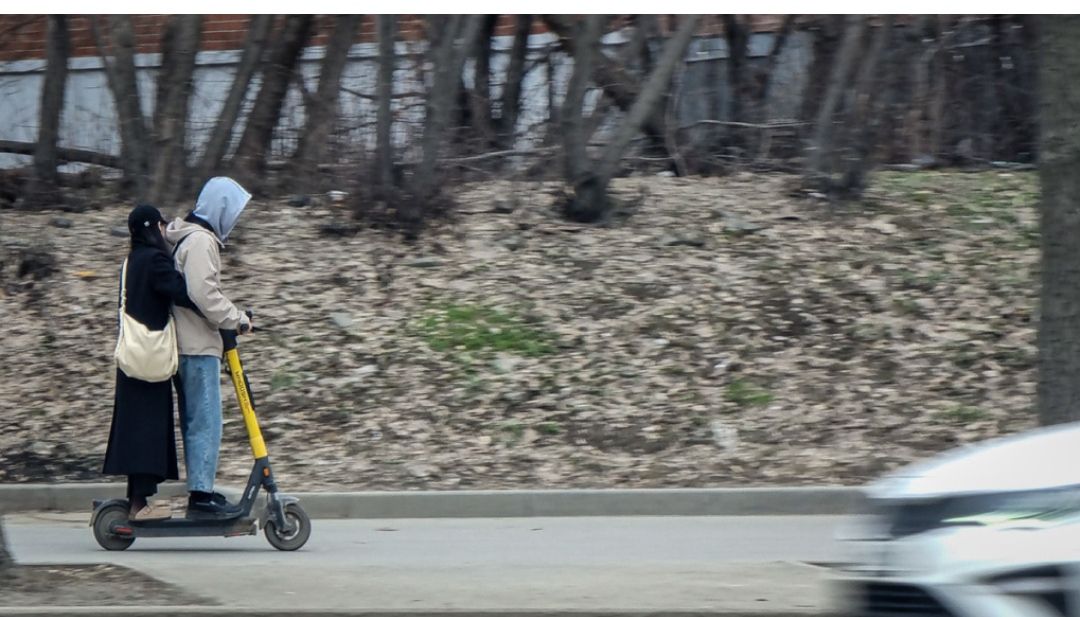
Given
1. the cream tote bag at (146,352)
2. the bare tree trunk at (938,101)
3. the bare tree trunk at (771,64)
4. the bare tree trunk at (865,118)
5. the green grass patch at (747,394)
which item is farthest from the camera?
the bare tree trunk at (771,64)

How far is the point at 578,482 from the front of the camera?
962cm

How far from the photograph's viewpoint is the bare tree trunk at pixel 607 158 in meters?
13.7

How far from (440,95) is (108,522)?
22.8 feet

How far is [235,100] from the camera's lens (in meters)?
14.3

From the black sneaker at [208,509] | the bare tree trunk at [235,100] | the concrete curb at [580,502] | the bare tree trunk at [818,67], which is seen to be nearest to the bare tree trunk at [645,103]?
the bare tree trunk at [818,67]

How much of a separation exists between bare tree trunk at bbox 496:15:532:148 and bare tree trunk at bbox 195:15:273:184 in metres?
2.82

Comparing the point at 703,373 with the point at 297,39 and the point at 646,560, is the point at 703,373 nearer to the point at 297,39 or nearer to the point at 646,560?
the point at 646,560

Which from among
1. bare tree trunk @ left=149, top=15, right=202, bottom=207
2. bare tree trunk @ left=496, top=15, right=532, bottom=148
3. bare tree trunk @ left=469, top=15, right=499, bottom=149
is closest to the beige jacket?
bare tree trunk @ left=149, top=15, right=202, bottom=207

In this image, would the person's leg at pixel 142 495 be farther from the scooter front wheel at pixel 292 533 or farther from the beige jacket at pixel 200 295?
the beige jacket at pixel 200 295

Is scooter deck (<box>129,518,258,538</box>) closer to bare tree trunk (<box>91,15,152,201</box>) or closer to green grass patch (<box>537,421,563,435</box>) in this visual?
green grass patch (<box>537,421,563,435</box>)

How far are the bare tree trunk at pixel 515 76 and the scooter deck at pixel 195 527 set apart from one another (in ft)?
29.2

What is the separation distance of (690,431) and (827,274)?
282 cm

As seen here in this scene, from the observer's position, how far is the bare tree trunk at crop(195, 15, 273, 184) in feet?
46.9

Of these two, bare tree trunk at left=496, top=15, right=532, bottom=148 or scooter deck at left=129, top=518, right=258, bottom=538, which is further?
bare tree trunk at left=496, top=15, right=532, bottom=148
